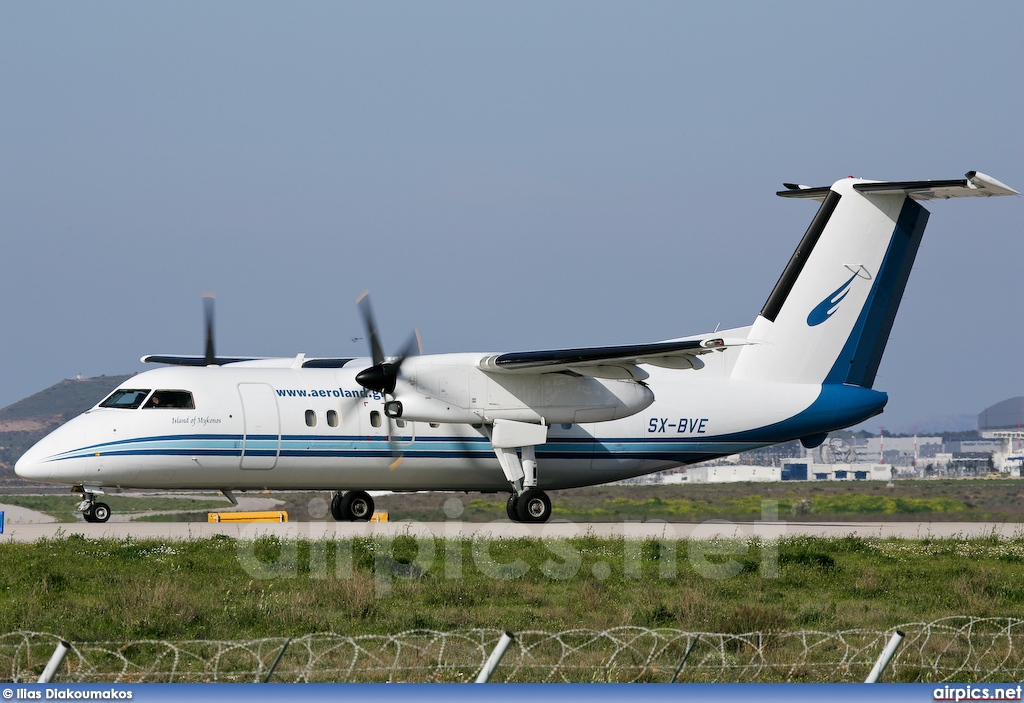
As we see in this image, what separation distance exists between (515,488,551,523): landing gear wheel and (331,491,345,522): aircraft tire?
13.1 ft

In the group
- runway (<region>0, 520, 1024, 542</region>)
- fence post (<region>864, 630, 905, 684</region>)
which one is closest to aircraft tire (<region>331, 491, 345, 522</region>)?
runway (<region>0, 520, 1024, 542</region>)

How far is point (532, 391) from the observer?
875 inches

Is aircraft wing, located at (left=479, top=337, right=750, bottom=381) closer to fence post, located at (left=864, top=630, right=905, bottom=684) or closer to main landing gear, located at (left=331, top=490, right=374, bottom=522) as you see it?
main landing gear, located at (left=331, top=490, right=374, bottom=522)

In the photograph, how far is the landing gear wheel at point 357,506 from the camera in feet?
80.6

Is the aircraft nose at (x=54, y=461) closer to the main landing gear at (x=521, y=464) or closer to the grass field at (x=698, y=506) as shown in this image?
the grass field at (x=698, y=506)

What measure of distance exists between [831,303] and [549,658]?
48.0 feet

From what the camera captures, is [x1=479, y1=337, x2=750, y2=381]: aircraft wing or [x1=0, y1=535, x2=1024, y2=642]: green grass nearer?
[x1=0, y1=535, x2=1024, y2=642]: green grass

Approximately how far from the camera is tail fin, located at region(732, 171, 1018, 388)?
24.7 m

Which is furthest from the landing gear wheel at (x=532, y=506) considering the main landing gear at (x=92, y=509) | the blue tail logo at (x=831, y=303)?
the main landing gear at (x=92, y=509)

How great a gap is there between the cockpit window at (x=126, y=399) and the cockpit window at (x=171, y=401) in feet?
0.58

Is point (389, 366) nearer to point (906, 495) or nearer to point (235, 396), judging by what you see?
point (235, 396)

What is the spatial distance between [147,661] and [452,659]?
3011mm

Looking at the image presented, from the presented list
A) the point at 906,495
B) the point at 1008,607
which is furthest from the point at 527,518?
the point at 906,495

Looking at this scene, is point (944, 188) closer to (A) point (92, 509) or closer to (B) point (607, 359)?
(B) point (607, 359)
